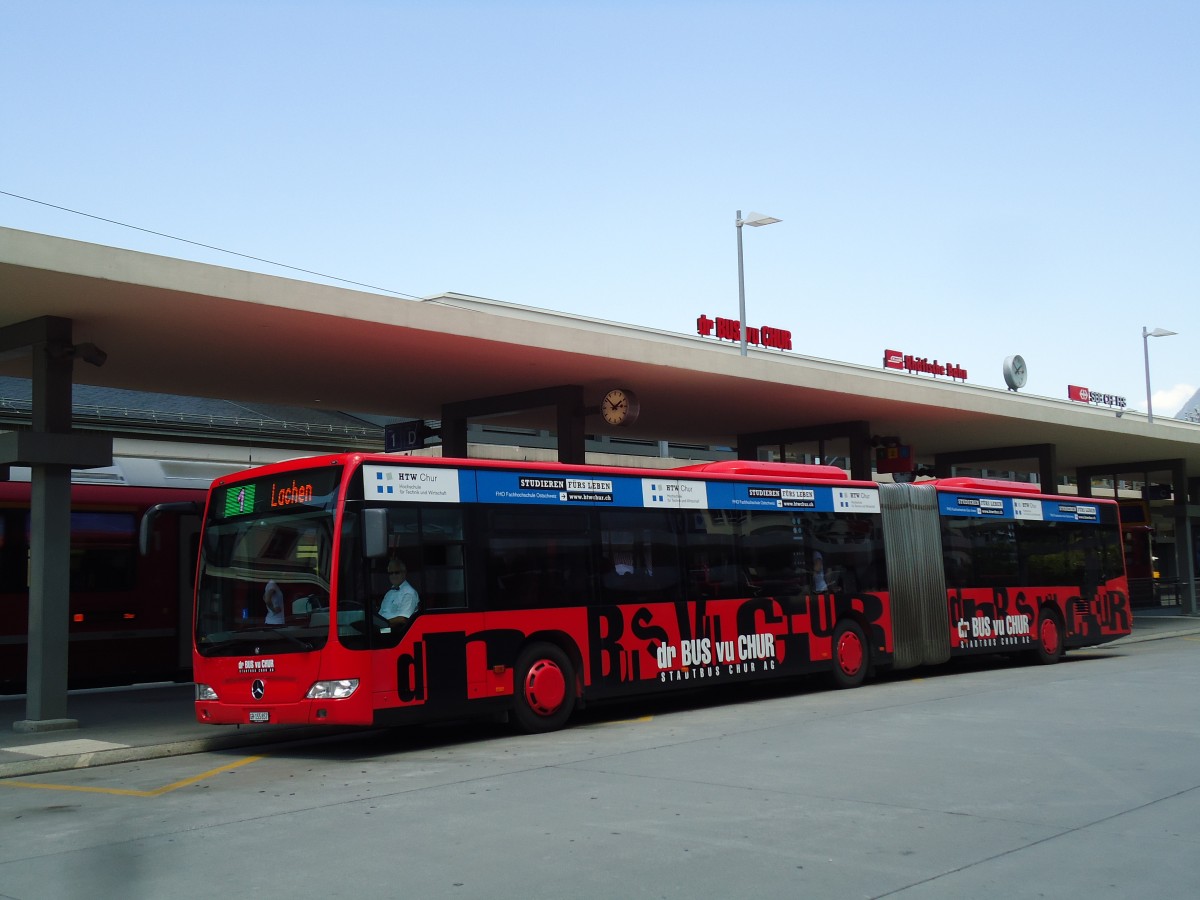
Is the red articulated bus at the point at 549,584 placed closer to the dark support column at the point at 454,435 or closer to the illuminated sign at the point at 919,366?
the dark support column at the point at 454,435

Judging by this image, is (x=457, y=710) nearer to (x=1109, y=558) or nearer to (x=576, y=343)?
(x=576, y=343)

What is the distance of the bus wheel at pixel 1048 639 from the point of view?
21469 mm

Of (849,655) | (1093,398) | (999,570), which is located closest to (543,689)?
(849,655)

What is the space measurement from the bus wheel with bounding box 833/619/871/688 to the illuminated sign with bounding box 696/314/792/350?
1248 cm

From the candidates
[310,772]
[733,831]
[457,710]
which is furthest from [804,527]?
[733,831]

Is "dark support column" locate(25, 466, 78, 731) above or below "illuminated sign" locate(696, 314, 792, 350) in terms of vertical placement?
below

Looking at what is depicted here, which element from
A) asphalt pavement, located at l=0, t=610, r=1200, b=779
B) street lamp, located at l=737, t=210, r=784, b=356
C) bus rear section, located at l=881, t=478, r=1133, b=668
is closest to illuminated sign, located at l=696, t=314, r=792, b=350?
street lamp, located at l=737, t=210, r=784, b=356

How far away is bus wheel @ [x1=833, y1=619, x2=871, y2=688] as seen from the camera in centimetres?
1753

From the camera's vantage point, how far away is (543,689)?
13.4 meters

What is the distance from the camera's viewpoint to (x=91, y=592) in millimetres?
18938

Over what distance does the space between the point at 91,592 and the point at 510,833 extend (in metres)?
13.4

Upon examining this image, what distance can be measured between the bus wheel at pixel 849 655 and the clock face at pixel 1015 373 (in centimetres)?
2512

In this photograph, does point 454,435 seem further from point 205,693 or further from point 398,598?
point 398,598

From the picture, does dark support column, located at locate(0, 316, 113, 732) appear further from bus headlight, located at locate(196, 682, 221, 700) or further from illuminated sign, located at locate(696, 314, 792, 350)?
illuminated sign, located at locate(696, 314, 792, 350)
